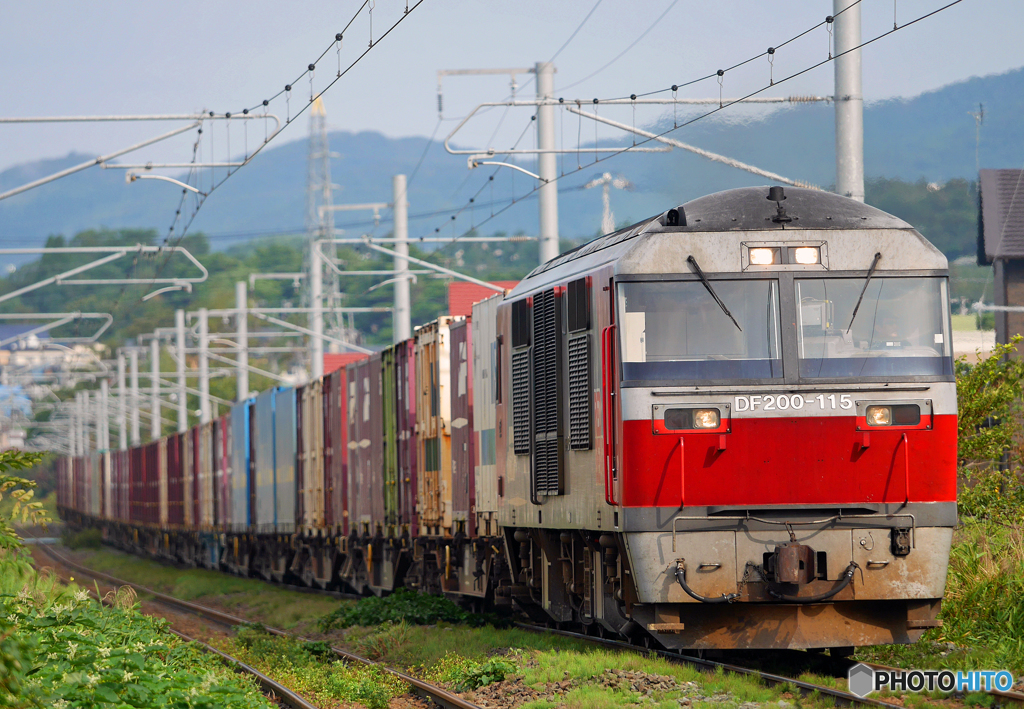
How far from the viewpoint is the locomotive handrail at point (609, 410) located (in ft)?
Result: 33.9

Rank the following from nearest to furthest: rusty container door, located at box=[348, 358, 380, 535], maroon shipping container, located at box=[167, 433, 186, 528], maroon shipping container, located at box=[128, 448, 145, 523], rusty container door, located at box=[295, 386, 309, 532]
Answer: rusty container door, located at box=[348, 358, 380, 535]
rusty container door, located at box=[295, 386, 309, 532]
maroon shipping container, located at box=[167, 433, 186, 528]
maroon shipping container, located at box=[128, 448, 145, 523]

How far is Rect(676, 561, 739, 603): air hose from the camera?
9.77 meters

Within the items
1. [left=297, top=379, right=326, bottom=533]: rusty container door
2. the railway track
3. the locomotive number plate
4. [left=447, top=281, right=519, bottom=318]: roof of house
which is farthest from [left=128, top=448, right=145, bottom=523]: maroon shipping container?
the locomotive number plate

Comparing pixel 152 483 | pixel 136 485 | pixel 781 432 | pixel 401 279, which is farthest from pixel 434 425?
pixel 136 485

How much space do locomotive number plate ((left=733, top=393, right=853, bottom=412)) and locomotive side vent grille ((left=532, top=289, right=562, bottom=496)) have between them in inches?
89.0

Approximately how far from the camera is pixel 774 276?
10.2 metres

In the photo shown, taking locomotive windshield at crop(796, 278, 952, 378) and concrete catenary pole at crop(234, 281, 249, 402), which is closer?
locomotive windshield at crop(796, 278, 952, 378)

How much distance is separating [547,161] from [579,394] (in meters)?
11.4

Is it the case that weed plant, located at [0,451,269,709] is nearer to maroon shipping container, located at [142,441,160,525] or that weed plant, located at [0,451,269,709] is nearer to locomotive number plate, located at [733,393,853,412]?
locomotive number plate, located at [733,393,853,412]

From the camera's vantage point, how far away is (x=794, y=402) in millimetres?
10023

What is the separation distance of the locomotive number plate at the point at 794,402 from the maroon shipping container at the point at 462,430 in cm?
651

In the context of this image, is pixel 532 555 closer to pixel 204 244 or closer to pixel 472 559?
pixel 472 559

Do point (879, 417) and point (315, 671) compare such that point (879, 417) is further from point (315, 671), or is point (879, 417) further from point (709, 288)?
point (315, 671)
